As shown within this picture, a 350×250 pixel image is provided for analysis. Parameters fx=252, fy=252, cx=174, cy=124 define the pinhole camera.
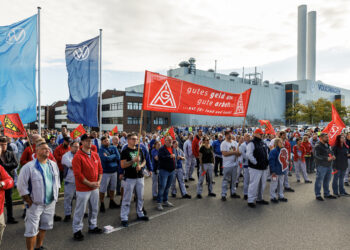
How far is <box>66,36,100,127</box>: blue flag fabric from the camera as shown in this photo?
8703 millimetres

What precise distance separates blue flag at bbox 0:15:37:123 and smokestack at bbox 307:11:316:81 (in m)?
123

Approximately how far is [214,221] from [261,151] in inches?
95.9

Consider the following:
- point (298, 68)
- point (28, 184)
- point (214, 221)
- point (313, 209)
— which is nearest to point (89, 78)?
point (28, 184)

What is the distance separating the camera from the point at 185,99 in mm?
7016

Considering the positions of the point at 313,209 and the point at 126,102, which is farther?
the point at 126,102

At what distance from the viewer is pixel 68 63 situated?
902 centimetres

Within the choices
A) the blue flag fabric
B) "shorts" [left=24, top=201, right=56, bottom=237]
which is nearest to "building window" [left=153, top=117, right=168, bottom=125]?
the blue flag fabric

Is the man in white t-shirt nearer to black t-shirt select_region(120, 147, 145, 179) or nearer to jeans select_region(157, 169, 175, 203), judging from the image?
jeans select_region(157, 169, 175, 203)

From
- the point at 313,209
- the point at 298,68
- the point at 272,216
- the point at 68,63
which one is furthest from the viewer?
the point at 298,68

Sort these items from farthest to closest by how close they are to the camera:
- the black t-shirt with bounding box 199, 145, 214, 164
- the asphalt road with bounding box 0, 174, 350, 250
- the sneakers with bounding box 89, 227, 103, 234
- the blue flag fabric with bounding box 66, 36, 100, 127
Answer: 1. the blue flag fabric with bounding box 66, 36, 100, 127
2. the black t-shirt with bounding box 199, 145, 214, 164
3. the sneakers with bounding box 89, 227, 103, 234
4. the asphalt road with bounding box 0, 174, 350, 250

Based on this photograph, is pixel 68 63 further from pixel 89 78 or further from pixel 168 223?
pixel 168 223

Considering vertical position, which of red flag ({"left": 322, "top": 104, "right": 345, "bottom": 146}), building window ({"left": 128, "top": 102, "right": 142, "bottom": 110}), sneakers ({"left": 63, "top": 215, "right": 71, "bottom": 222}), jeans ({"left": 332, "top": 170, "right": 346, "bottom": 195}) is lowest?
sneakers ({"left": 63, "top": 215, "right": 71, "bottom": 222})

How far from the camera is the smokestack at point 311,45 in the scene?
368 feet

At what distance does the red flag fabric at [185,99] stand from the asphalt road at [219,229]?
2.60m
